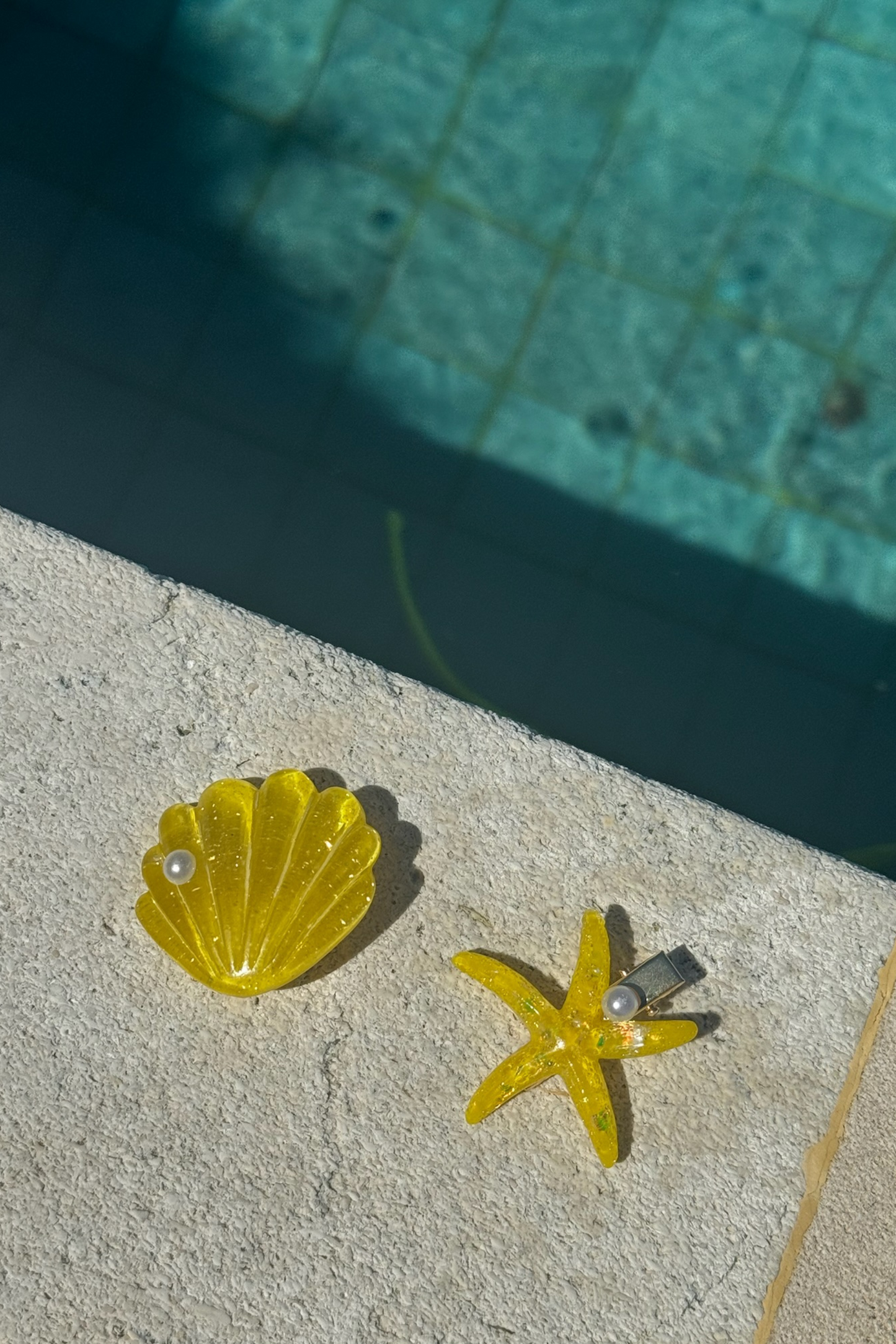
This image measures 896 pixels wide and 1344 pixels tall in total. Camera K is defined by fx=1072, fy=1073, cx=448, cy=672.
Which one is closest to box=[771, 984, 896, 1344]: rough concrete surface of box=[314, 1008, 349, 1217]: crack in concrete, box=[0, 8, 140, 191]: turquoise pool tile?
box=[314, 1008, 349, 1217]: crack in concrete

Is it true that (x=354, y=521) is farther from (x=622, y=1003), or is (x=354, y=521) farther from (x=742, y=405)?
(x=622, y=1003)

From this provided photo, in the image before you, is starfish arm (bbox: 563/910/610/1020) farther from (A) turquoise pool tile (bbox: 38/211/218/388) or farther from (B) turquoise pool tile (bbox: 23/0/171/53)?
(B) turquoise pool tile (bbox: 23/0/171/53)

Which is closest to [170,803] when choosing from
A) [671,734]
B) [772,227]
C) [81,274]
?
[671,734]

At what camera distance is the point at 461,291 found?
125 inches

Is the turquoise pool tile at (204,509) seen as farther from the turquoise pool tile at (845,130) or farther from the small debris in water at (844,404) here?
the turquoise pool tile at (845,130)

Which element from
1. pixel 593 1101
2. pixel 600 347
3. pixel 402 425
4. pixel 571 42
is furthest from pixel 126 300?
pixel 593 1101

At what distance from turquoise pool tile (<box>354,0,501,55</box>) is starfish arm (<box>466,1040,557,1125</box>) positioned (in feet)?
9.46

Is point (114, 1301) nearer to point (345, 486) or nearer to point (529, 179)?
point (345, 486)

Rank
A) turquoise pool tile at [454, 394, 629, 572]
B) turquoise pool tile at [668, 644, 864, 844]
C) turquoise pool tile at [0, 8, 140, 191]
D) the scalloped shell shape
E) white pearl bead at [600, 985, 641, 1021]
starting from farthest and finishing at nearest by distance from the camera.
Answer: turquoise pool tile at [0, 8, 140, 191] < turquoise pool tile at [454, 394, 629, 572] < turquoise pool tile at [668, 644, 864, 844] < the scalloped shell shape < white pearl bead at [600, 985, 641, 1021]

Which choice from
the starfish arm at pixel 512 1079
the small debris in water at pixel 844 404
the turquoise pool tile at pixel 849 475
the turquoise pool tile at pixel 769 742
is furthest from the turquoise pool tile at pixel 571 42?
the starfish arm at pixel 512 1079

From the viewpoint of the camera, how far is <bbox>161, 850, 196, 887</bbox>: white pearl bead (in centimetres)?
203

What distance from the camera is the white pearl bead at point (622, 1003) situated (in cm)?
197

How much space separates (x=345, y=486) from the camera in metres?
3.05

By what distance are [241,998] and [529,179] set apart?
8.10 feet
